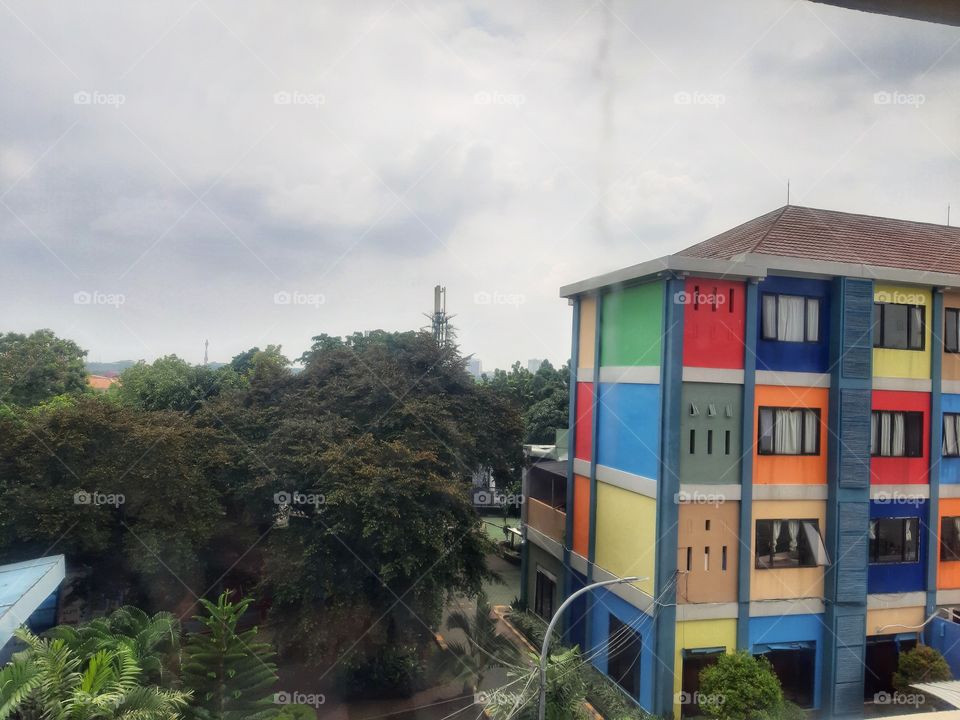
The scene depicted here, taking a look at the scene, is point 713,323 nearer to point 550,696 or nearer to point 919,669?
point 550,696

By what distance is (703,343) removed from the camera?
44.9 ft

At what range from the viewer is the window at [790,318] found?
554 inches

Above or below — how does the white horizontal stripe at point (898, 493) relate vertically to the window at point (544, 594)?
above

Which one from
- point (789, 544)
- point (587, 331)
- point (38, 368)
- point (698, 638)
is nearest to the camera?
point (698, 638)

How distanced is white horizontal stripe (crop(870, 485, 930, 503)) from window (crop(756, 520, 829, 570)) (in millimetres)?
1484

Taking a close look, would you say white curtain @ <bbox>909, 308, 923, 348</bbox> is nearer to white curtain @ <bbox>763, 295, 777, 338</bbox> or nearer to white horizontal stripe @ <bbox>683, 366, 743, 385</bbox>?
white curtain @ <bbox>763, 295, 777, 338</bbox>

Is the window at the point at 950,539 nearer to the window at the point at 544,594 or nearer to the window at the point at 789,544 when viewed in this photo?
the window at the point at 789,544

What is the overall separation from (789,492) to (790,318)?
3.67 metres

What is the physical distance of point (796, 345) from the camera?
1420 centimetres
